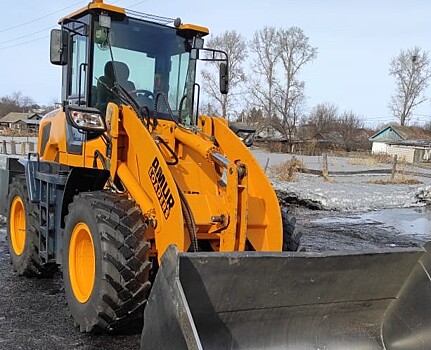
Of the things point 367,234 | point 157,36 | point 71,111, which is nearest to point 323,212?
point 367,234

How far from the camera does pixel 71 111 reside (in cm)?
464

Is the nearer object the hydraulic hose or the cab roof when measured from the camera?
the hydraulic hose

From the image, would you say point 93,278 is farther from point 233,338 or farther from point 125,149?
point 233,338

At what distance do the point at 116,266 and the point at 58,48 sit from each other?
2298 millimetres

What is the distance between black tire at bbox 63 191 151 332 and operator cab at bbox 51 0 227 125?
134 cm

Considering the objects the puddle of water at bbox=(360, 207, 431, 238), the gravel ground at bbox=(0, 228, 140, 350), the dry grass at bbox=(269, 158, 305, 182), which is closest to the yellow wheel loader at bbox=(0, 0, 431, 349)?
the gravel ground at bbox=(0, 228, 140, 350)

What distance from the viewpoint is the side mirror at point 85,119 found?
4633 mm

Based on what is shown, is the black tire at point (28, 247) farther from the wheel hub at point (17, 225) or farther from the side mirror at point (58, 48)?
the side mirror at point (58, 48)

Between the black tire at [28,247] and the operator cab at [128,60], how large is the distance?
136 cm

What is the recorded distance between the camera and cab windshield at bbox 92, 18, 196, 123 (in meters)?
5.22

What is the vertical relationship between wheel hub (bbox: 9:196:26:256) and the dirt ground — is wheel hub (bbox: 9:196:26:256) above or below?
above

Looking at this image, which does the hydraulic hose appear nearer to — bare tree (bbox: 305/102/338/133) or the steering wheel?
the steering wheel

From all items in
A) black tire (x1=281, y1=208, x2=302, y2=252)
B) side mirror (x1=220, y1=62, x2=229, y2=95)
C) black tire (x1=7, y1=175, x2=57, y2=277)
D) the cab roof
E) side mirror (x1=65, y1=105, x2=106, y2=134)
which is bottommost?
black tire (x1=7, y1=175, x2=57, y2=277)

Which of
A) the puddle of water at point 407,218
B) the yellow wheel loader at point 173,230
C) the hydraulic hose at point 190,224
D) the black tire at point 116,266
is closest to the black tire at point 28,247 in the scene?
the yellow wheel loader at point 173,230
